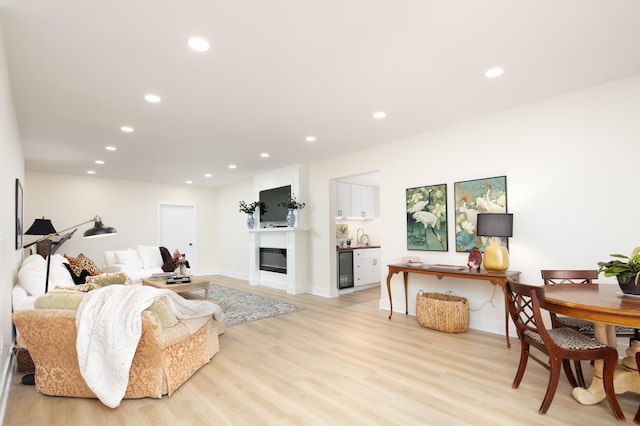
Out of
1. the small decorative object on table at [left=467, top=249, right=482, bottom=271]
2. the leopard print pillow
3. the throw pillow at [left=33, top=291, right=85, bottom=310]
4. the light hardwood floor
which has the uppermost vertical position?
the small decorative object on table at [left=467, top=249, right=482, bottom=271]

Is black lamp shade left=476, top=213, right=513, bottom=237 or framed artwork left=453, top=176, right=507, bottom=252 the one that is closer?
black lamp shade left=476, top=213, right=513, bottom=237

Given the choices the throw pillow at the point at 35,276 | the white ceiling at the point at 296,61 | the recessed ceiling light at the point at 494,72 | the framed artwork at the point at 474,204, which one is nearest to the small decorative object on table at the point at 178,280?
the throw pillow at the point at 35,276

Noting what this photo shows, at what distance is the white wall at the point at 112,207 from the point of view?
7008 millimetres

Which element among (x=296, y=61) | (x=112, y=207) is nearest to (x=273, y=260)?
(x=112, y=207)

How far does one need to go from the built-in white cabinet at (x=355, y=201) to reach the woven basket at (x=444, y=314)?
3.05 m

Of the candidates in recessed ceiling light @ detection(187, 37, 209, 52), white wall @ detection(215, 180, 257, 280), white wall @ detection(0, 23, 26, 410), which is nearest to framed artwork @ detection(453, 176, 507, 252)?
recessed ceiling light @ detection(187, 37, 209, 52)

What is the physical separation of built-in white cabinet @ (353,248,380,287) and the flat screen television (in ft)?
5.76

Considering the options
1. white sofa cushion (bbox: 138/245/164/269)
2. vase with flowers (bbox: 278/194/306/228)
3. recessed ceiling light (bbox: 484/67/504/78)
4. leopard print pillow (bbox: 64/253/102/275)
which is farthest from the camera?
white sofa cushion (bbox: 138/245/164/269)

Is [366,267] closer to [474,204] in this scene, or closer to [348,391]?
[474,204]

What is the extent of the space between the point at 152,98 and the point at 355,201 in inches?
185

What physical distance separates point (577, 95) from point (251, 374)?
13.6ft

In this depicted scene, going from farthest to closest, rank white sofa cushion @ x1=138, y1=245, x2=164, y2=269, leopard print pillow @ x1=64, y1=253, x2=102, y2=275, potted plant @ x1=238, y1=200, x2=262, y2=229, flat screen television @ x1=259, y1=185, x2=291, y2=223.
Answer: potted plant @ x1=238, y1=200, x2=262, y2=229 → white sofa cushion @ x1=138, y1=245, x2=164, y2=269 → flat screen television @ x1=259, y1=185, x2=291, y2=223 → leopard print pillow @ x1=64, y1=253, x2=102, y2=275

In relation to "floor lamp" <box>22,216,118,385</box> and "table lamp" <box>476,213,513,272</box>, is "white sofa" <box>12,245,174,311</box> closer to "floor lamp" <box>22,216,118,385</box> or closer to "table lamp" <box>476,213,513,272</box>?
"floor lamp" <box>22,216,118,385</box>

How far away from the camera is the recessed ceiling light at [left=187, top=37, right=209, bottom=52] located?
7.59 ft
